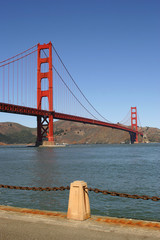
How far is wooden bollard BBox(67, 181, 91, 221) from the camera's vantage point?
5.77 metres

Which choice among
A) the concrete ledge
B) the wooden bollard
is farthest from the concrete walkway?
the wooden bollard

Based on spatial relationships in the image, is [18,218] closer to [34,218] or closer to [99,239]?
[34,218]

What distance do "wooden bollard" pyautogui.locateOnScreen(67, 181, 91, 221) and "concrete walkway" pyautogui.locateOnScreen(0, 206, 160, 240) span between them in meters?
0.14

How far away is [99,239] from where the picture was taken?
185 inches

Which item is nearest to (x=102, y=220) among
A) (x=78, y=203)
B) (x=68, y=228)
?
(x=78, y=203)

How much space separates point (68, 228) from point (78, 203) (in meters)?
0.62

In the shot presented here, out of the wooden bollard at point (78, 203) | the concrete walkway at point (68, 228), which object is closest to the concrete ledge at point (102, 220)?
the concrete walkway at point (68, 228)

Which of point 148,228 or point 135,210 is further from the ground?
point 148,228

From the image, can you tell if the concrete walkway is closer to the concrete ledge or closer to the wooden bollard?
the concrete ledge

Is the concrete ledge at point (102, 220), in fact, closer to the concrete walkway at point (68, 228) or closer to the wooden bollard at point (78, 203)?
the concrete walkway at point (68, 228)

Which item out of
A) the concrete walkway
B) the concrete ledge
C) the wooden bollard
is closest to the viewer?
the concrete walkway

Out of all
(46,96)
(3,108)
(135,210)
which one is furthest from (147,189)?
(46,96)

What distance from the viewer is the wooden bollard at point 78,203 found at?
5771 millimetres

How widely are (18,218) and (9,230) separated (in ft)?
2.56
